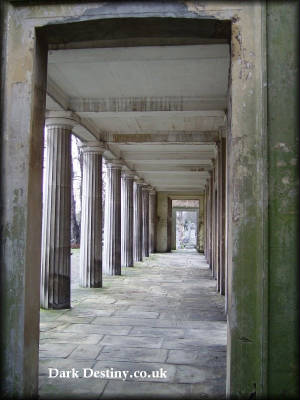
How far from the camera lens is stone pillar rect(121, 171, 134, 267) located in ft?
53.8

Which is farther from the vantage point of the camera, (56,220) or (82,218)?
(82,218)

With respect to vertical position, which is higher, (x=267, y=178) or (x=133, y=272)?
(x=267, y=178)

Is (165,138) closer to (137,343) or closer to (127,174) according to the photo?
(127,174)

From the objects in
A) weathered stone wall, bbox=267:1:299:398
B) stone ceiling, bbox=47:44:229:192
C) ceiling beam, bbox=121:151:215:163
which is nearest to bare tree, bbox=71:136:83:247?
ceiling beam, bbox=121:151:215:163

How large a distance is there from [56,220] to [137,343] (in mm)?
3488

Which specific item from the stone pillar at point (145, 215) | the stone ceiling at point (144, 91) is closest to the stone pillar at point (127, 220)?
the stone ceiling at point (144, 91)

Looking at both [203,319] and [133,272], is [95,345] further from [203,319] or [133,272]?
[133,272]

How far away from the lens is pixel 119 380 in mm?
4301

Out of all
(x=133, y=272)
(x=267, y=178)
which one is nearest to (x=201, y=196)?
(x=133, y=272)

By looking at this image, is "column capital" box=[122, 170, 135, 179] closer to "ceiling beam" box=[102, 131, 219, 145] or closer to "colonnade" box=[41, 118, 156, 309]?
"colonnade" box=[41, 118, 156, 309]

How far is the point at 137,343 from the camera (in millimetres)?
5703

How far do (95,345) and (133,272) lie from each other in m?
9.39

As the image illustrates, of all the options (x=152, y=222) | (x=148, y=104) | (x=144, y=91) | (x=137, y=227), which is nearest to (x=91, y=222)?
(x=148, y=104)

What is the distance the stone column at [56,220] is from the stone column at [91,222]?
2.37 m
